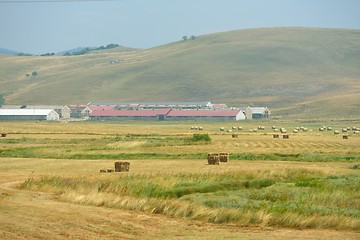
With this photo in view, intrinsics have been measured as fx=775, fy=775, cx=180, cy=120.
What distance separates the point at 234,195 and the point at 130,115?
126 meters

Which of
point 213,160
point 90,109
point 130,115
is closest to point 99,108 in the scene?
point 90,109

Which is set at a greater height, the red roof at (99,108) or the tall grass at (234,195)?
the red roof at (99,108)

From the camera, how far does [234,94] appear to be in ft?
639

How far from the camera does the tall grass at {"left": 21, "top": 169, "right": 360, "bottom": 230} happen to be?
21.4 metres

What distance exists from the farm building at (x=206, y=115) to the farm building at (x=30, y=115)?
22262 millimetres

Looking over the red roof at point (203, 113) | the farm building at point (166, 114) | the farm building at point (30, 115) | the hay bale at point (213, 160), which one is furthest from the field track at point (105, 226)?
the farm building at point (30, 115)

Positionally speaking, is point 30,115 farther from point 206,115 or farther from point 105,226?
point 105,226

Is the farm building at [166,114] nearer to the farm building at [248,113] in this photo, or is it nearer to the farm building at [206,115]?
the farm building at [206,115]

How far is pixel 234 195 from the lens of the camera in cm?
2575

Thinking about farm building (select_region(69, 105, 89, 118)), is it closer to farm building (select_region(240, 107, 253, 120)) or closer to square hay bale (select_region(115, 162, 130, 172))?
farm building (select_region(240, 107, 253, 120))

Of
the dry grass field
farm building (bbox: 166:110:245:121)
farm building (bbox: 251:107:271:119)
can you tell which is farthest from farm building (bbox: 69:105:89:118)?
the dry grass field

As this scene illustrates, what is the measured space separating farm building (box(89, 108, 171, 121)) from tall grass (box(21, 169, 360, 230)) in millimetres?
117388

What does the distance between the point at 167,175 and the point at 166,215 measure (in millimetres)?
9015

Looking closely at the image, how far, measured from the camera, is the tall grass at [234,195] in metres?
21.4
